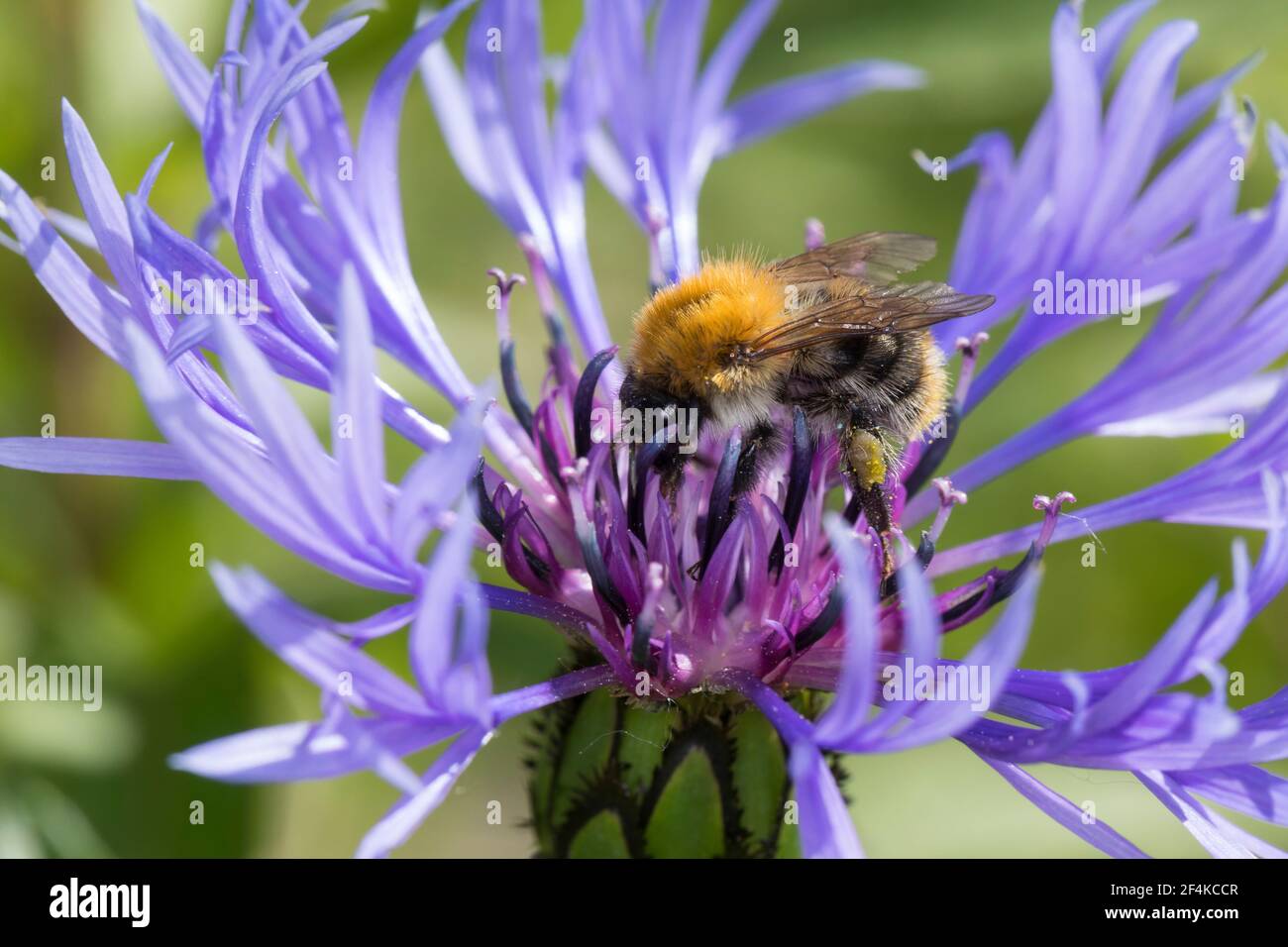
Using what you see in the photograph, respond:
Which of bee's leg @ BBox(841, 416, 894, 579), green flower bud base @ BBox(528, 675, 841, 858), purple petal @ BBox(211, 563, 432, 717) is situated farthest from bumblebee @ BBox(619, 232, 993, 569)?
purple petal @ BBox(211, 563, 432, 717)

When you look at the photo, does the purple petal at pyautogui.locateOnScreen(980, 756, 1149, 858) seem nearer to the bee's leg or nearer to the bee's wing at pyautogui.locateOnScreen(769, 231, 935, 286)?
the bee's leg

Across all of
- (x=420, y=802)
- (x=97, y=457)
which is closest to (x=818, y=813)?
(x=420, y=802)

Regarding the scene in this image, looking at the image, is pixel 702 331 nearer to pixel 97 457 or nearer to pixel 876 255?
pixel 876 255

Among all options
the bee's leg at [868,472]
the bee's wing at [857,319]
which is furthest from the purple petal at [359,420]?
the bee's leg at [868,472]
